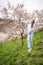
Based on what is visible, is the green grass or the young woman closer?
the green grass

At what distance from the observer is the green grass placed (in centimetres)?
236

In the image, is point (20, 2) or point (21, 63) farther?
point (20, 2)

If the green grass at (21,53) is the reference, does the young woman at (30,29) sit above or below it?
above

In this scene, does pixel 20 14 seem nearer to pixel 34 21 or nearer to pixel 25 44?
pixel 34 21

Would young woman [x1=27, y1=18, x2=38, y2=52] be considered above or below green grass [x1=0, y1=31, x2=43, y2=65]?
above

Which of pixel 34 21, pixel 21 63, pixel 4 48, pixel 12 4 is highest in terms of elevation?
pixel 12 4

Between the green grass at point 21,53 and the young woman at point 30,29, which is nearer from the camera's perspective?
the green grass at point 21,53

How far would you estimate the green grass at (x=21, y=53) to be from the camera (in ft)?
7.74

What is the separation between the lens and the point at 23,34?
247cm

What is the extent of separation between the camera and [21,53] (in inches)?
94.8

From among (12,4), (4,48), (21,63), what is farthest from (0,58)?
(12,4)

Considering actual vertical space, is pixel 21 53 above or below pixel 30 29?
below

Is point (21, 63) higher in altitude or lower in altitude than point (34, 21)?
lower

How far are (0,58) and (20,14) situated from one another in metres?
0.65
